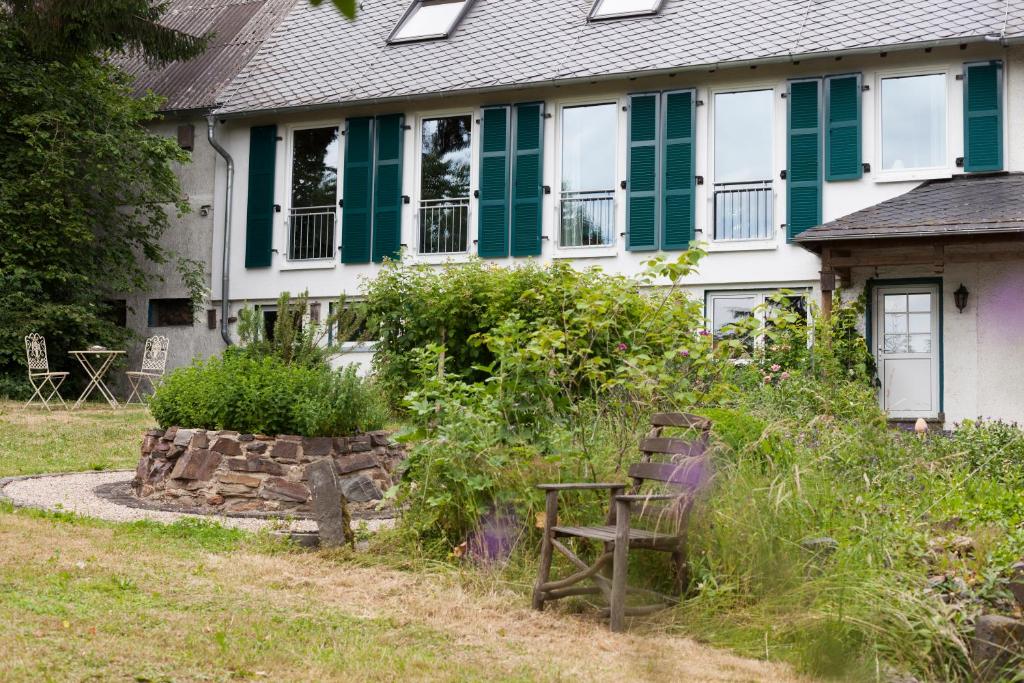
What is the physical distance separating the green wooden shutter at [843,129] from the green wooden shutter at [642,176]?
7.79 ft

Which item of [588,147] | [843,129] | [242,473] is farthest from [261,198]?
[242,473]

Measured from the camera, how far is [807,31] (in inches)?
603

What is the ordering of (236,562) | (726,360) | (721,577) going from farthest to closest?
(726,360)
(236,562)
(721,577)

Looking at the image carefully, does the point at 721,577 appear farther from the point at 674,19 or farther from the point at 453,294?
the point at 674,19

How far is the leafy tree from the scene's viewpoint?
17.1 m

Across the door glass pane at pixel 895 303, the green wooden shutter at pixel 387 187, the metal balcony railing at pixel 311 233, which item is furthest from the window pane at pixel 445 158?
the door glass pane at pixel 895 303

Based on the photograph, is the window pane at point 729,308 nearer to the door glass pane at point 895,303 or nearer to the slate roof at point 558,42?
the door glass pane at point 895,303

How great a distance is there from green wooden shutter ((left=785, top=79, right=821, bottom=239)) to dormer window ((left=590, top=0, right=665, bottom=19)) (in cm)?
292

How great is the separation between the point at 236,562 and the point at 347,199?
1250cm

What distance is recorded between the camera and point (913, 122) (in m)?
14.8

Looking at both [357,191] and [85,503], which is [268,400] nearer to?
[85,503]

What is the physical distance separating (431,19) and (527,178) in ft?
13.2

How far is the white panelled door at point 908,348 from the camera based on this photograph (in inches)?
556

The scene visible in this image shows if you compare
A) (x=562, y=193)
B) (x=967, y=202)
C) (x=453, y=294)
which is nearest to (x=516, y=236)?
(x=562, y=193)
